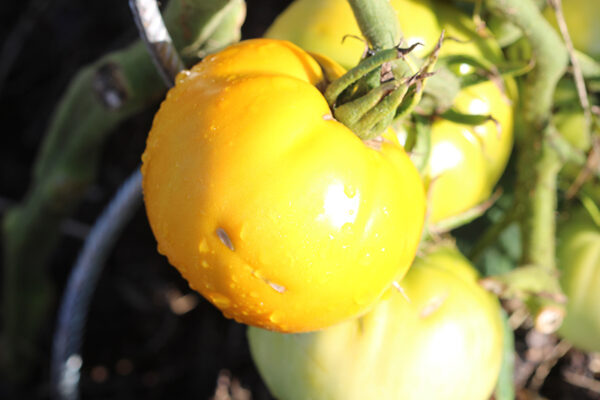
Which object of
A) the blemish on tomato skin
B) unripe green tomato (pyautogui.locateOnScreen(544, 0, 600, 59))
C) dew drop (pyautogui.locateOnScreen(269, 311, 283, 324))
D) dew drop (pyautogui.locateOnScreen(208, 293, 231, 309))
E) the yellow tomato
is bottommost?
unripe green tomato (pyautogui.locateOnScreen(544, 0, 600, 59))

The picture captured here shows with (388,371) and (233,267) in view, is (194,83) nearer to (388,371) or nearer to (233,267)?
(233,267)

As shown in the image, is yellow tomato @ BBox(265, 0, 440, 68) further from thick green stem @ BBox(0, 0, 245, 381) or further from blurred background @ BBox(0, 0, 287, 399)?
blurred background @ BBox(0, 0, 287, 399)

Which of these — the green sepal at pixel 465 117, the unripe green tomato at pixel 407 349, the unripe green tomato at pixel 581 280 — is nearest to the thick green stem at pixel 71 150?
the green sepal at pixel 465 117

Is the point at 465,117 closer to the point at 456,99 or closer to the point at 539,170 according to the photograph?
the point at 456,99

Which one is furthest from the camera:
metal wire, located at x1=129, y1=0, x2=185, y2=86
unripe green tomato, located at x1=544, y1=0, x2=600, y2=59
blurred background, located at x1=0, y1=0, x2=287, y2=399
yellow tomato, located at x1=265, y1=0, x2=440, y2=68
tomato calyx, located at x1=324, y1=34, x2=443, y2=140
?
blurred background, located at x1=0, y1=0, x2=287, y2=399

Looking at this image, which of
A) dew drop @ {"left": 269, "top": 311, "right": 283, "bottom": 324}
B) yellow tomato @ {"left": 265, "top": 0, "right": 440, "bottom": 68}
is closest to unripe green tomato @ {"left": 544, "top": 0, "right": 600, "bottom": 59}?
yellow tomato @ {"left": 265, "top": 0, "right": 440, "bottom": 68}

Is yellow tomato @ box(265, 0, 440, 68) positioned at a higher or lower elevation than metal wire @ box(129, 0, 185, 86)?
lower
